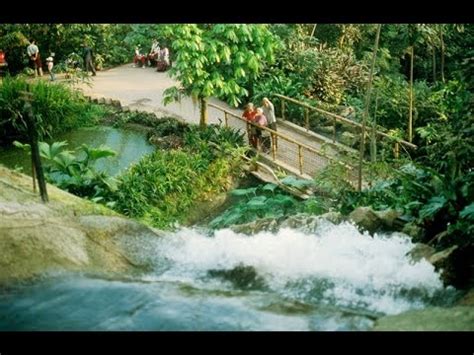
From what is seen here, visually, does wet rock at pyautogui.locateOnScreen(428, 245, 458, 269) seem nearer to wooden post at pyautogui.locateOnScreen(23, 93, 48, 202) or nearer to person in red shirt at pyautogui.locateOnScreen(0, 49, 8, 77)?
wooden post at pyautogui.locateOnScreen(23, 93, 48, 202)

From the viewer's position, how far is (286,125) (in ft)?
34.7

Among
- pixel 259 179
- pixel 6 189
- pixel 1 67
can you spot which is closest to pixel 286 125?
pixel 259 179

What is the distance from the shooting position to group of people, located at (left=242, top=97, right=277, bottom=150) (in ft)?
30.7

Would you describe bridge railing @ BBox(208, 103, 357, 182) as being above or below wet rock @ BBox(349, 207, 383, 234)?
below

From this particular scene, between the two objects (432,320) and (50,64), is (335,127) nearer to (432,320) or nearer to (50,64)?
(50,64)

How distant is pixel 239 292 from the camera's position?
4332 millimetres

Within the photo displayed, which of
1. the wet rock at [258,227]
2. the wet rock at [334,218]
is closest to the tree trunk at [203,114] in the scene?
the wet rock at [258,227]

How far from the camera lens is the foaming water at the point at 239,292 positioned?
399 centimetres

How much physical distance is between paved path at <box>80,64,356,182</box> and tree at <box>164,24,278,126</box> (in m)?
1.15

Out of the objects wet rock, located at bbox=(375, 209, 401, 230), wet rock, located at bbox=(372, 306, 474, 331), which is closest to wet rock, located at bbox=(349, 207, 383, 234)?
wet rock, located at bbox=(375, 209, 401, 230)

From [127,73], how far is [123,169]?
490 centimetres

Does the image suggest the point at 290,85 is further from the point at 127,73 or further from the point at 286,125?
the point at 127,73
